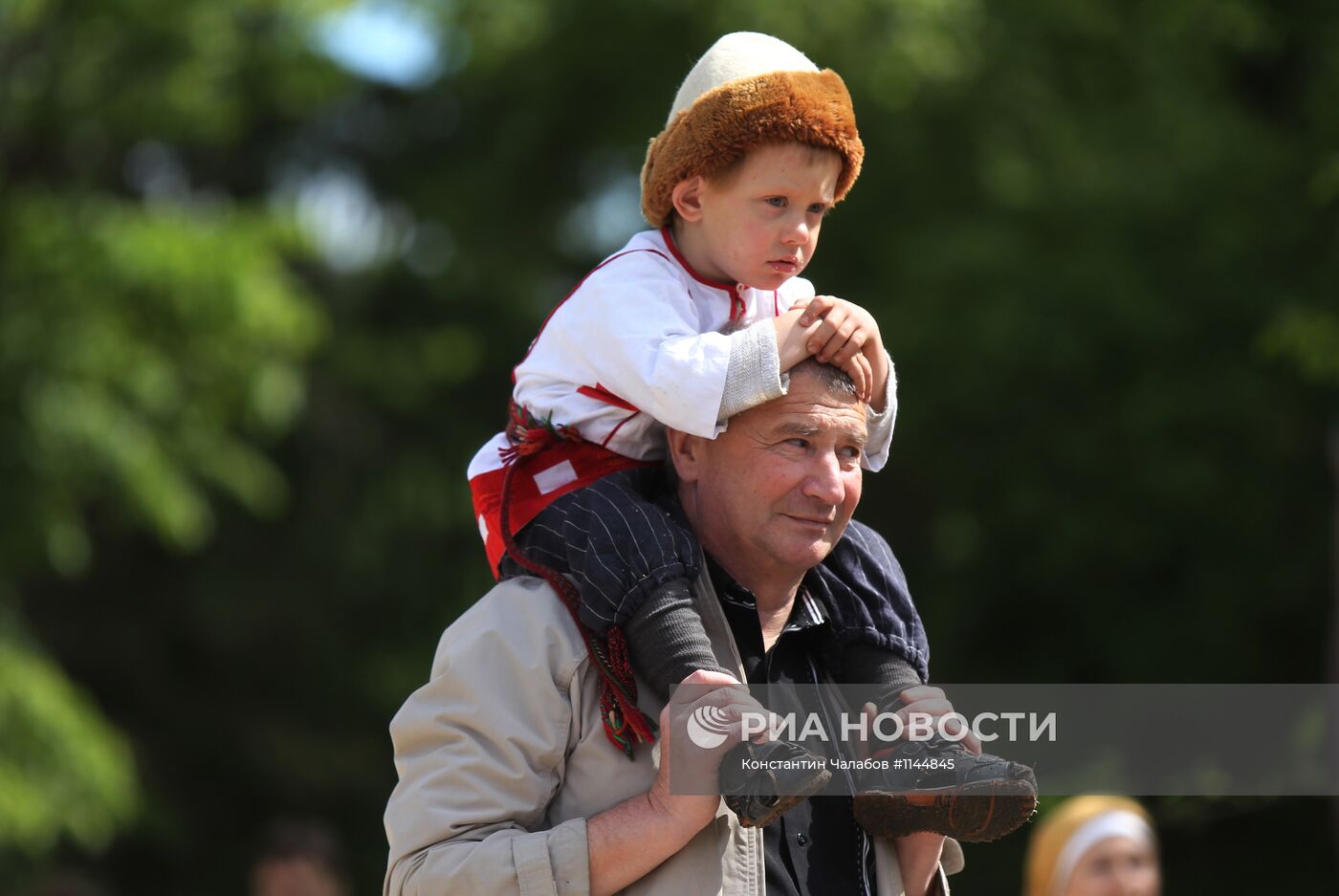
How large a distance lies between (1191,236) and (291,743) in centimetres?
878

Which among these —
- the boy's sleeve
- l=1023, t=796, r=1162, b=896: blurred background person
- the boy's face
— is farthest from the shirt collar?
l=1023, t=796, r=1162, b=896: blurred background person

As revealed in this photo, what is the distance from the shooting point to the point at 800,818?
2.55 m

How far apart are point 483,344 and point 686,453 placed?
524 inches

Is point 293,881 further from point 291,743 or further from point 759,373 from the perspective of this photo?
point 291,743

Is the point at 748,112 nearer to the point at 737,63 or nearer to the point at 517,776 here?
the point at 737,63

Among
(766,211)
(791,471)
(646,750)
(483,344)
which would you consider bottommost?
(646,750)

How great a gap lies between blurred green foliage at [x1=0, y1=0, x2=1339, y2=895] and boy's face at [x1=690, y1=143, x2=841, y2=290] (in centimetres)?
390

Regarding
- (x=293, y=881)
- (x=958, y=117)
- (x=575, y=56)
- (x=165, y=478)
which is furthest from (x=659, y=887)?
(x=575, y=56)

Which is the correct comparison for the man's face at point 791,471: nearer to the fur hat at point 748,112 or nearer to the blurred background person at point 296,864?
the fur hat at point 748,112

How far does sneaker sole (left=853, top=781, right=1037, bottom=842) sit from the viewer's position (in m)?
2.37

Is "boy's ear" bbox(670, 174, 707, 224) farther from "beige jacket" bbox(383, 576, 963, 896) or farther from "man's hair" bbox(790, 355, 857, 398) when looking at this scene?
"beige jacket" bbox(383, 576, 963, 896)

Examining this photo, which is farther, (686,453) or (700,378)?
(686,453)

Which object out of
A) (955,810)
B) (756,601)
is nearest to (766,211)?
(756,601)

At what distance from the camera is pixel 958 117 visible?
13461 mm
